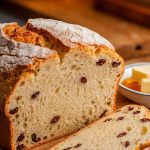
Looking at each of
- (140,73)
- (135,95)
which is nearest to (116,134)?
(135,95)

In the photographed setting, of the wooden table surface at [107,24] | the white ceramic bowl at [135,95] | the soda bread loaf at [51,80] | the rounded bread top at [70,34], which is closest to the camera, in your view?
the soda bread loaf at [51,80]

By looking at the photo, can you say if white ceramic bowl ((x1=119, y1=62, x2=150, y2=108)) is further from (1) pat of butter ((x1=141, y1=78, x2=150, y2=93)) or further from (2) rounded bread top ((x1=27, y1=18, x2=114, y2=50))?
(2) rounded bread top ((x1=27, y1=18, x2=114, y2=50))

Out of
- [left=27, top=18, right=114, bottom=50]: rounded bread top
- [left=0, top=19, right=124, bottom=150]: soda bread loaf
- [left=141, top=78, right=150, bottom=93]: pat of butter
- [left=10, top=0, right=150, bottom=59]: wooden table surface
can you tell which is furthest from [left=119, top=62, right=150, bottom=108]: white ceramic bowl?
[left=10, top=0, right=150, bottom=59]: wooden table surface

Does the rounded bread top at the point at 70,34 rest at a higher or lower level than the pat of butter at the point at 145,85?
higher

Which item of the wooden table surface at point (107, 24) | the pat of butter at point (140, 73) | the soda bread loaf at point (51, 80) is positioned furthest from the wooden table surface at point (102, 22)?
the soda bread loaf at point (51, 80)

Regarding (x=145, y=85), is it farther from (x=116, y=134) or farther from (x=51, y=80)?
(x=51, y=80)

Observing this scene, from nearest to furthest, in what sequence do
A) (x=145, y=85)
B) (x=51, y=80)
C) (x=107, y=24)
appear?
(x=51, y=80) < (x=145, y=85) < (x=107, y=24)

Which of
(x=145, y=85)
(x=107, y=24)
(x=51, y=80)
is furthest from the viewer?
(x=107, y=24)

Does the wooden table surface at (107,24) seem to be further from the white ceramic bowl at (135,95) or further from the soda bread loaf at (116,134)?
the soda bread loaf at (116,134)
